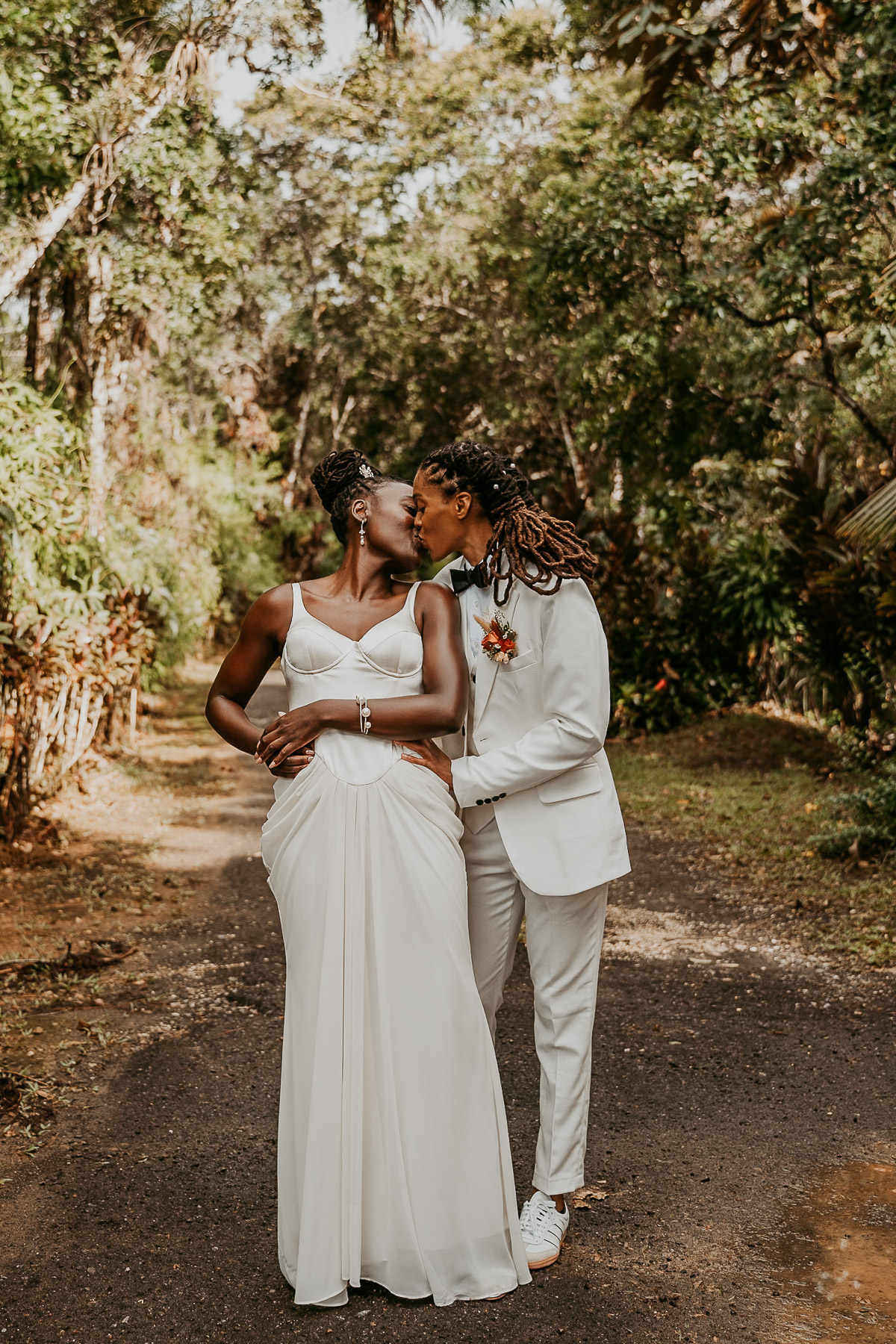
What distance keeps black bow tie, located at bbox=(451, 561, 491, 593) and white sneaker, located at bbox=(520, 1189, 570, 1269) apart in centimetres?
167

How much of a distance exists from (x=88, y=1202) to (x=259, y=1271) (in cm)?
69

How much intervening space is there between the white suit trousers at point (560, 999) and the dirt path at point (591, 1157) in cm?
31

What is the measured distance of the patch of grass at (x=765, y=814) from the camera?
6688 mm

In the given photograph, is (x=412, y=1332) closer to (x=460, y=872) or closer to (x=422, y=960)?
(x=422, y=960)

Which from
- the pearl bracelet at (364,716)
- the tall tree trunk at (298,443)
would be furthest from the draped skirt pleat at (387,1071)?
the tall tree trunk at (298,443)

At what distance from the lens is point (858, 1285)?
3.11 m

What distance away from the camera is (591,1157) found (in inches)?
154

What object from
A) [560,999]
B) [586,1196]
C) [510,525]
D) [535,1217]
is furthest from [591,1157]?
[510,525]

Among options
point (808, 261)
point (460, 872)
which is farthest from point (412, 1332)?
point (808, 261)

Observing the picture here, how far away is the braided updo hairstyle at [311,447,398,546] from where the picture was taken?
3305 millimetres

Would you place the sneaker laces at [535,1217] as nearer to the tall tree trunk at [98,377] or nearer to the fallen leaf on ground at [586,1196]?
the fallen leaf on ground at [586,1196]

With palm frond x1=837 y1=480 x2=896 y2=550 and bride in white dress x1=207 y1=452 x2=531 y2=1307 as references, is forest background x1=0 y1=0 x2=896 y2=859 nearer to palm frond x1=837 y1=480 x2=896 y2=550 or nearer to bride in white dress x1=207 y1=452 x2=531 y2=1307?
palm frond x1=837 y1=480 x2=896 y2=550

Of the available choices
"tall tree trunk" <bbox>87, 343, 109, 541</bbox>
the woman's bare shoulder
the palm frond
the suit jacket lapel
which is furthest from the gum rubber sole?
"tall tree trunk" <bbox>87, 343, 109, 541</bbox>

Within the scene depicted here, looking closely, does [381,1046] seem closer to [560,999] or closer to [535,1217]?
[560,999]
